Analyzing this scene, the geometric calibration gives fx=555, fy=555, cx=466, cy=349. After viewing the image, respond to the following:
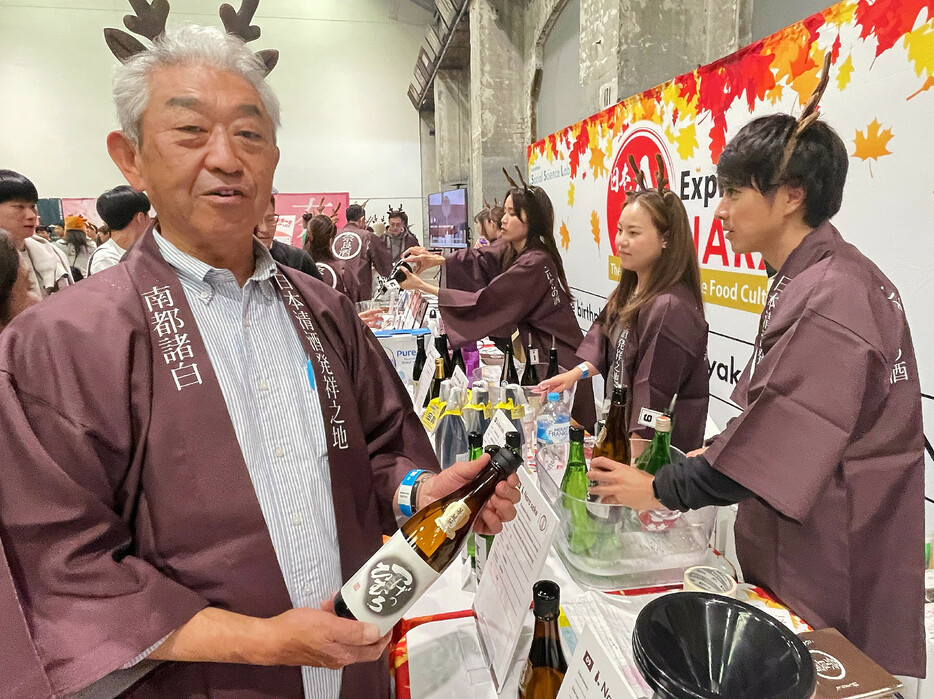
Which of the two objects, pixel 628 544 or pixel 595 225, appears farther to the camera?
pixel 595 225

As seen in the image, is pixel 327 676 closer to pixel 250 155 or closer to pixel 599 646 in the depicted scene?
pixel 599 646

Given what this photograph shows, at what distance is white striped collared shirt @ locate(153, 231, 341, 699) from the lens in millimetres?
815

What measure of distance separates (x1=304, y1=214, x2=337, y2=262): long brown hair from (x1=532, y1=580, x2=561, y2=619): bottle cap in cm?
443

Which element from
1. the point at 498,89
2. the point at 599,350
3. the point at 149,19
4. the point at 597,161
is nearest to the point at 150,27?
the point at 149,19

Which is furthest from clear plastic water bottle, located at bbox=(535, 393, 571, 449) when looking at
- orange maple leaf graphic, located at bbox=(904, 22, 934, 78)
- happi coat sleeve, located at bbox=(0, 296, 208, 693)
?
orange maple leaf graphic, located at bbox=(904, 22, 934, 78)

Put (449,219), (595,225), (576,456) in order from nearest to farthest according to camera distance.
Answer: (576,456), (595,225), (449,219)

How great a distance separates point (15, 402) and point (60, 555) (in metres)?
0.19

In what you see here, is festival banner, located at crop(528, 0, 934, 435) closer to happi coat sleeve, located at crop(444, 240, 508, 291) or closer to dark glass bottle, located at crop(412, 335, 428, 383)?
happi coat sleeve, located at crop(444, 240, 508, 291)

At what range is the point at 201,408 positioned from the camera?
0.77m

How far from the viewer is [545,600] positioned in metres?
0.70

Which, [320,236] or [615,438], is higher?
[320,236]

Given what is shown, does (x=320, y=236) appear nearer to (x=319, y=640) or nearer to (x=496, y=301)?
(x=496, y=301)

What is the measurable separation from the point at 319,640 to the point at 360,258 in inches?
206

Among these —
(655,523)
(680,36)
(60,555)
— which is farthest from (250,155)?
(680,36)
